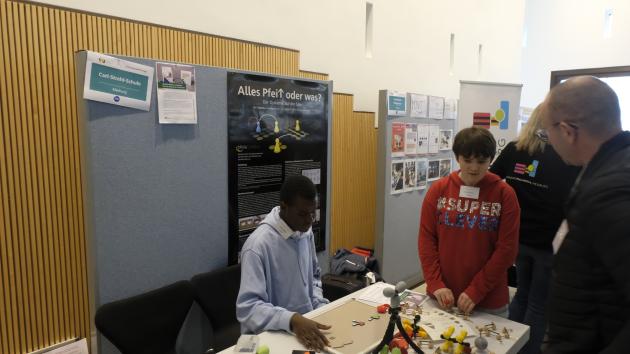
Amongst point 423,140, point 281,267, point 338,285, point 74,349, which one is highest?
point 423,140

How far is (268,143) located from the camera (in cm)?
273

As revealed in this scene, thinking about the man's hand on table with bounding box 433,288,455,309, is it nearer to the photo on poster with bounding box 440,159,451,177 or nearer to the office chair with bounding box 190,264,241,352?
the office chair with bounding box 190,264,241,352

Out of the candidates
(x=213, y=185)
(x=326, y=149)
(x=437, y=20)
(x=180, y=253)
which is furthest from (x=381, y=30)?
(x=180, y=253)

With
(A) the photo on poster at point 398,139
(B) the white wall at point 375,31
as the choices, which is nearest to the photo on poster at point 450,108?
(B) the white wall at point 375,31

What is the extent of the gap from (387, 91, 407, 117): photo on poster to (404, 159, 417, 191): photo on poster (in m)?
0.55

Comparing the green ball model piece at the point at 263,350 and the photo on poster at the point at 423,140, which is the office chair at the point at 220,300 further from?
the photo on poster at the point at 423,140

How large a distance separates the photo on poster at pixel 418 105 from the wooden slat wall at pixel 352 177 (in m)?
0.47

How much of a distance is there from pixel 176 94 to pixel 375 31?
3523 mm

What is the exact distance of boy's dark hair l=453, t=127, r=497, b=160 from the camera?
1.94 meters

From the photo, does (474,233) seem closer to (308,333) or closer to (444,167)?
(308,333)

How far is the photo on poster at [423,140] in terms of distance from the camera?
→ 182 inches

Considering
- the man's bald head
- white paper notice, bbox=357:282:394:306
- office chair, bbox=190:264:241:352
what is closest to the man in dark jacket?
the man's bald head

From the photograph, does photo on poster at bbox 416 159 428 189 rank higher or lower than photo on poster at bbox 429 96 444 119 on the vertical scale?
lower

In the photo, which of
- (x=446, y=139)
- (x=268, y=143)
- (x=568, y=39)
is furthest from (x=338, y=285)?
(x=568, y=39)
